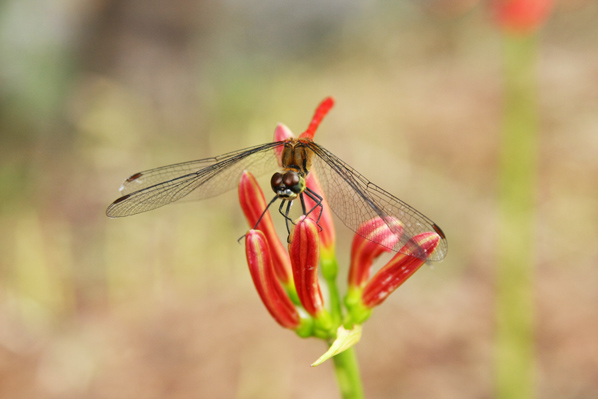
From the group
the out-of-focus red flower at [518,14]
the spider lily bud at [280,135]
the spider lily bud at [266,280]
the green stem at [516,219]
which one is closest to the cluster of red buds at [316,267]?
the spider lily bud at [266,280]

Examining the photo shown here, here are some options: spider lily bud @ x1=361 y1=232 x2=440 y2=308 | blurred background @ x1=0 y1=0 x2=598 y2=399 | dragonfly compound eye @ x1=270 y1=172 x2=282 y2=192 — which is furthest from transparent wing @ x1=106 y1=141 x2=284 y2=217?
blurred background @ x1=0 y1=0 x2=598 y2=399

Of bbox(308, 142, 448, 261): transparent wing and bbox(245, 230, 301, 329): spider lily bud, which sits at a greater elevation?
bbox(308, 142, 448, 261): transparent wing

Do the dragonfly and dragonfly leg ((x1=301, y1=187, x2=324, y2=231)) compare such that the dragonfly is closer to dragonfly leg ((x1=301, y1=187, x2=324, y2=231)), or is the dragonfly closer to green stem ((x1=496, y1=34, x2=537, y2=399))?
dragonfly leg ((x1=301, y1=187, x2=324, y2=231))

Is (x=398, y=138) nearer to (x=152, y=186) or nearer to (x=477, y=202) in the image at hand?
(x=477, y=202)

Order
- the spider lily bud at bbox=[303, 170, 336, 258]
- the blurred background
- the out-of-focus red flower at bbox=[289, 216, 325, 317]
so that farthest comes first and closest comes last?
1. the blurred background
2. the spider lily bud at bbox=[303, 170, 336, 258]
3. the out-of-focus red flower at bbox=[289, 216, 325, 317]

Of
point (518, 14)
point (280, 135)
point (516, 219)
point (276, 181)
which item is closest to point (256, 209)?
point (276, 181)
